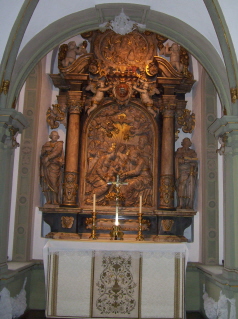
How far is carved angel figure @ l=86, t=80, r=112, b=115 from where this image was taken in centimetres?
827

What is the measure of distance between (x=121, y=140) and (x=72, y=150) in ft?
3.56

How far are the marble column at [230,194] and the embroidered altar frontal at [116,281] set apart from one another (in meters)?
0.68

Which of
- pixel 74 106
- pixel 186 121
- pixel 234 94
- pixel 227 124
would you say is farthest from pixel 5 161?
pixel 186 121

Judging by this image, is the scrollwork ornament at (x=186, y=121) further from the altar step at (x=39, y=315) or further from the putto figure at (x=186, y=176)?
the altar step at (x=39, y=315)

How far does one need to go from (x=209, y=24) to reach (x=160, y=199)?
340 cm

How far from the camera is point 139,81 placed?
27.5 ft

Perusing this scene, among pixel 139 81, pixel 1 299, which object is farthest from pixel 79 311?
pixel 139 81

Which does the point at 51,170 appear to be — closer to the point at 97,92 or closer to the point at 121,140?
the point at 121,140

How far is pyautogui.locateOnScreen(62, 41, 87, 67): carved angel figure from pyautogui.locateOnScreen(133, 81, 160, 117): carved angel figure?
1366 mm

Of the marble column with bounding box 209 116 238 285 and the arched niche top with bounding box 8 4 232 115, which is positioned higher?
the arched niche top with bounding box 8 4 232 115

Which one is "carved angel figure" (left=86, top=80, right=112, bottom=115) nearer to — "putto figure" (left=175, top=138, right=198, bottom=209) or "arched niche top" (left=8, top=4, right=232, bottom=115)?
"arched niche top" (left=8, top=4, right=232, bottom=115)

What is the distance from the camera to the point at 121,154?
27.1ft

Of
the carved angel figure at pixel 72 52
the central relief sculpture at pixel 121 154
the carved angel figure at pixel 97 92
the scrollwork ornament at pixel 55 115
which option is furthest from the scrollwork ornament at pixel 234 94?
the scrollwork ornament at pixel 55 115

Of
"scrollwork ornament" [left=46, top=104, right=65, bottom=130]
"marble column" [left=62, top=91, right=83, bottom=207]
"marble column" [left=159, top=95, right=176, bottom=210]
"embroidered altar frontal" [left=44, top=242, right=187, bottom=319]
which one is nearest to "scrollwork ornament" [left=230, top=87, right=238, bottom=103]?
"marble column" [left=159, top=95, right=176, bottom=210]
